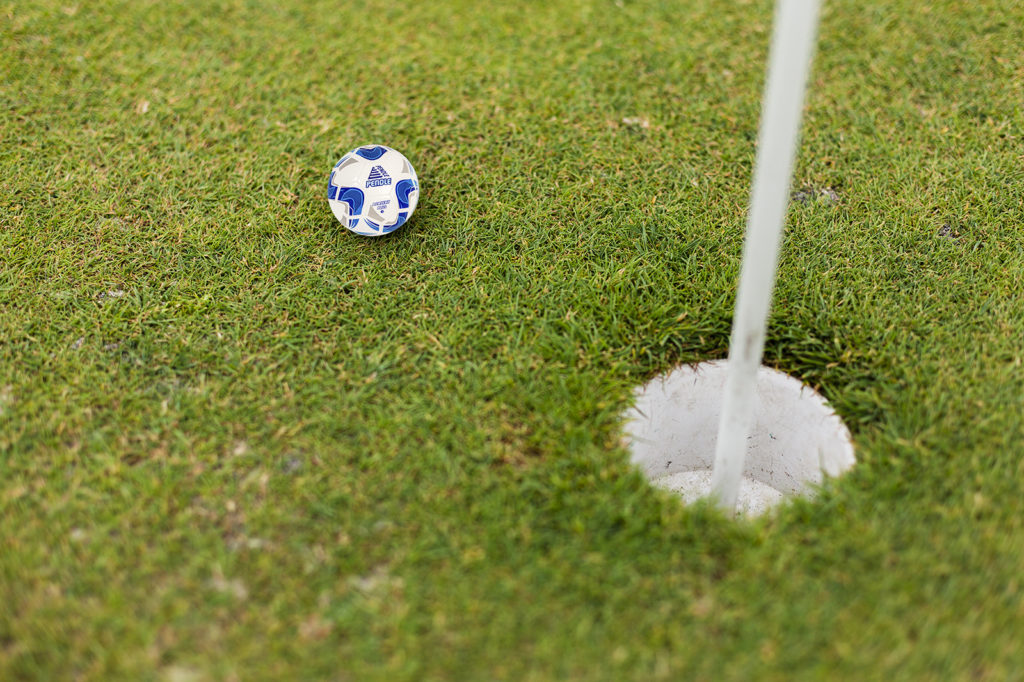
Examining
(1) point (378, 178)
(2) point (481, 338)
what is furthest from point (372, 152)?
(2) point (481, 338)

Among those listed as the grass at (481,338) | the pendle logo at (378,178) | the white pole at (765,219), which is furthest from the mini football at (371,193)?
the white pole at (765,219)

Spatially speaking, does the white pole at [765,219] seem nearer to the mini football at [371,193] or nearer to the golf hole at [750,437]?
the golf hole at [750,437]

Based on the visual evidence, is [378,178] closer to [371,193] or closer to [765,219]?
[371,193]

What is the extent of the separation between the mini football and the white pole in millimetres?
1454

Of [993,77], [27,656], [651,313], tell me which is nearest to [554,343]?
[651,313]

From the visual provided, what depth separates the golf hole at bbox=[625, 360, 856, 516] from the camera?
2.55 m

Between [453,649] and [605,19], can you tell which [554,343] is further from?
[605,19]

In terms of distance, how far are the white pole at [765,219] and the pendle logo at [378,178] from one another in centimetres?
149

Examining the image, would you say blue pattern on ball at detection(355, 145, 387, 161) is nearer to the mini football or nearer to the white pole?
→ the mini football

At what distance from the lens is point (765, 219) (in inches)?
72.8

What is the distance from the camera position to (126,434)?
2492 mm

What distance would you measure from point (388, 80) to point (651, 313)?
75.6 inches

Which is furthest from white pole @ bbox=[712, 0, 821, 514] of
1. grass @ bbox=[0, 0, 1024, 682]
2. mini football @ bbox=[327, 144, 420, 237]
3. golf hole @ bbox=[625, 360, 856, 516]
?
mini football @ bbox=[327, 144, 420, 237]

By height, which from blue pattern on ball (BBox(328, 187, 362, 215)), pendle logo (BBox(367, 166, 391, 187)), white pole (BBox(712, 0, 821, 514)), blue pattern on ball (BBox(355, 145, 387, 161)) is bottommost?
white pole (BBox(712, 0, 821, 514))
